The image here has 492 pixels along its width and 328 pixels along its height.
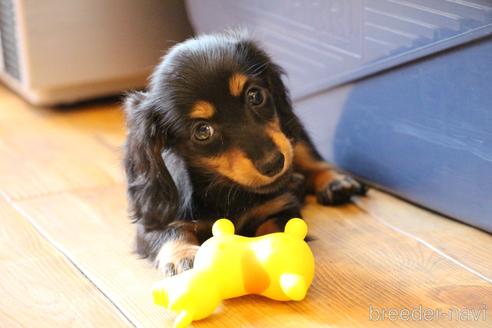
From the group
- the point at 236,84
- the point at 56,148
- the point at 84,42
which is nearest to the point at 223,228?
the point at 236,84

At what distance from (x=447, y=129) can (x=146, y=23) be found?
1572mm

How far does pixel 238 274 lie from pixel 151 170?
16.1 inches

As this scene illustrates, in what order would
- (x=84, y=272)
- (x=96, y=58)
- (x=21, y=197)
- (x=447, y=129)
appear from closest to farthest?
(x=84, y=272)
(x=447, y=129)
(x=21, y=197)
(x=96, y=58)

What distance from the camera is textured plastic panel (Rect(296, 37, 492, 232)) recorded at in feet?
6.77

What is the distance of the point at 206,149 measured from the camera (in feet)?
6.51

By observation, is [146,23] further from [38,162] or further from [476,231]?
[476,231]

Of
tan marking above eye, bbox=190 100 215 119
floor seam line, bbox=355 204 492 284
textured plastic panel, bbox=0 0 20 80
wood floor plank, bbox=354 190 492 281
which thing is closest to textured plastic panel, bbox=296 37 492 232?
wood floor plank, bbox=354 190 492 281

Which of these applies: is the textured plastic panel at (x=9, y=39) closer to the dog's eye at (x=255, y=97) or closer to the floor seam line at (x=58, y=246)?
the floor seam line at (x=58, y=246)

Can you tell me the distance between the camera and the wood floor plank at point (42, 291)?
1791mm

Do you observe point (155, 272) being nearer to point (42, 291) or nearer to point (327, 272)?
point (42, 291)

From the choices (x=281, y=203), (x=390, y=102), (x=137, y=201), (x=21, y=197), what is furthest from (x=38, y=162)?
(x=390, y=102)

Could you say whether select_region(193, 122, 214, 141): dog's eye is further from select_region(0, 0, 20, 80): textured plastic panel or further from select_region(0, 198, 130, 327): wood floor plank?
select_region(0, 0, 20, 80): textured plastic panel

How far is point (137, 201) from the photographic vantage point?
212cm

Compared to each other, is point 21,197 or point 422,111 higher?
point 422,111
